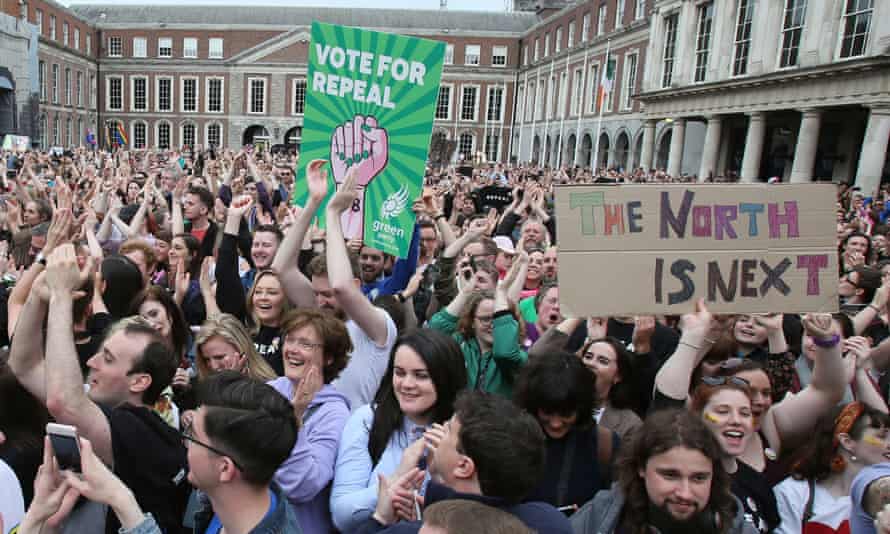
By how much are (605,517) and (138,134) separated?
2461 inches

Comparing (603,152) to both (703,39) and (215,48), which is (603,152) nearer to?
(703,39)

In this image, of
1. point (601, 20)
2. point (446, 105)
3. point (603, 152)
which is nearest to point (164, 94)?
point (446, 105)

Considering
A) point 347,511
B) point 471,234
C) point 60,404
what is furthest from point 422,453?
point 471,234

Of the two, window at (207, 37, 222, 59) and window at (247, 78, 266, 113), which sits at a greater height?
window at (207, 37, 222, 59)

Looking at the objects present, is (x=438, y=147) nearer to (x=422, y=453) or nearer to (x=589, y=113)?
(x=589, y=113)

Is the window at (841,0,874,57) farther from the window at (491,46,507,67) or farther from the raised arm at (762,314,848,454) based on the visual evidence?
the window at (491,46,507,67)

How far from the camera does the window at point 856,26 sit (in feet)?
57.5

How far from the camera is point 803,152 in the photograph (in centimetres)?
1956

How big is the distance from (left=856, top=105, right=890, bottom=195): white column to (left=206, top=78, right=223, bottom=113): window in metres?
50.9

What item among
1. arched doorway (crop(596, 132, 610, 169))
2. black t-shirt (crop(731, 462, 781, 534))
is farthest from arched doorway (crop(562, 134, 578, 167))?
black t-shirt (crop(731, 462, 781, 534))

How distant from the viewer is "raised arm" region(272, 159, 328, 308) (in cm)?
355

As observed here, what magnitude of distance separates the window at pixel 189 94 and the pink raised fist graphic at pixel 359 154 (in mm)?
57502

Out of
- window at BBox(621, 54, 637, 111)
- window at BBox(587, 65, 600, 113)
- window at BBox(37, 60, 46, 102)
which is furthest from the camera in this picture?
window at BBox(37, 60, 46, 102)

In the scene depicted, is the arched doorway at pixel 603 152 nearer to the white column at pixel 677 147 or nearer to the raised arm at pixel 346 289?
the white column at pixel 677 147
